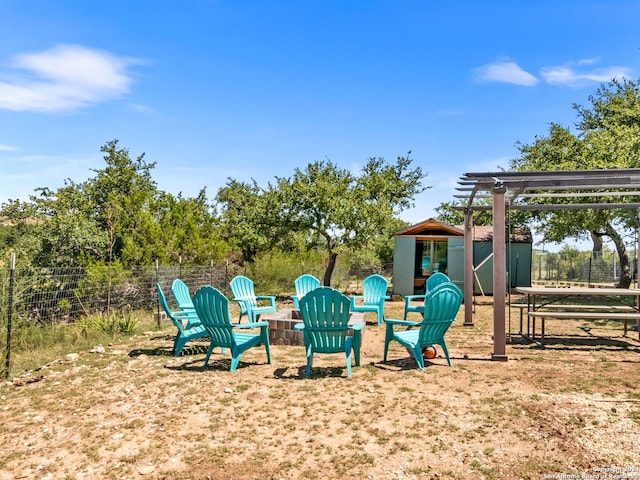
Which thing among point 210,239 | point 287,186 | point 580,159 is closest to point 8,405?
point 210,239

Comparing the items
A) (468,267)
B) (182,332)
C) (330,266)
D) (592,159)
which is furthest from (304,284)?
(592,159)

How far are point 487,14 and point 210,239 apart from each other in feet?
29.3

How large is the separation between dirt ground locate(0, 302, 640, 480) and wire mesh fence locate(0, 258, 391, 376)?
3.66ft

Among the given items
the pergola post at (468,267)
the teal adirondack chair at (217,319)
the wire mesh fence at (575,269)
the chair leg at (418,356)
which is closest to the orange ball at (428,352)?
the chair leg at (418,356)

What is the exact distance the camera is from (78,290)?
7922 millimetres

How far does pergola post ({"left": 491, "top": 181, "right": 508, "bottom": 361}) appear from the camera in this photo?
19.4 ft

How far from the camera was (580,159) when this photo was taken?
1370 centimetres

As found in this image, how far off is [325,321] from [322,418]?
4.85 feet

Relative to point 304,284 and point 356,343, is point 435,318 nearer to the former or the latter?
point 356,343

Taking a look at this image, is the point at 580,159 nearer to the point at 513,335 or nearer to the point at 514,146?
the point at 514,146

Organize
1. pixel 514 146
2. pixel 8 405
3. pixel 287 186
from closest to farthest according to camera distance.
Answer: pixel 8 405, pixel 287 186, pixel 514 146

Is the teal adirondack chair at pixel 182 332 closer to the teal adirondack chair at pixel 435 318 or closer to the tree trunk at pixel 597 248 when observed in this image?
the teal adirondack chair at pixel 435 318

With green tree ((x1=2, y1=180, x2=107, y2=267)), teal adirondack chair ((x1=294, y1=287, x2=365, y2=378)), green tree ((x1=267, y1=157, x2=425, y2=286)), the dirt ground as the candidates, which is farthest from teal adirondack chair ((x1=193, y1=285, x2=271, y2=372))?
green tree ((x1=267, y1=157, x2=425, y2=286))

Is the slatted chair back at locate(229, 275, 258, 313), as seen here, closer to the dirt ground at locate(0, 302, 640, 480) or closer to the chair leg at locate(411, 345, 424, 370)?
the dirt ground at locate(0, 302, 640, 480)
